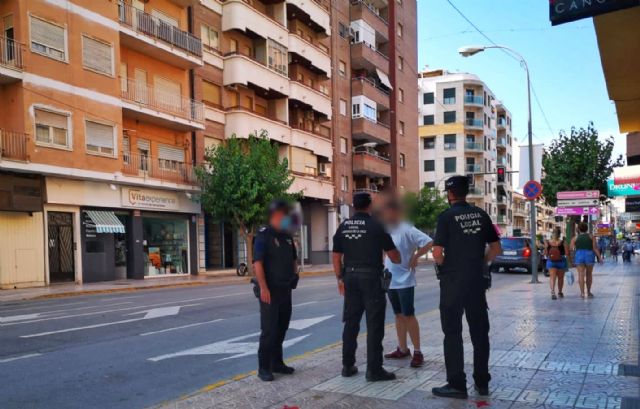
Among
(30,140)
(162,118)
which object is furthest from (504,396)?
(162,118)

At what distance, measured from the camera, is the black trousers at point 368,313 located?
5.37 metres

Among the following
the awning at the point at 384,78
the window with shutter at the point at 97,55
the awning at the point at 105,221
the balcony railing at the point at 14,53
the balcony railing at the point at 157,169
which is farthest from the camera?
the awning at the point at 384,78

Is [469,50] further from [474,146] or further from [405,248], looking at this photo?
[474,146]

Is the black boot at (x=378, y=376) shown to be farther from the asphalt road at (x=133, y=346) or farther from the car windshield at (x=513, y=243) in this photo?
the car windshield at (x=513, y=243)

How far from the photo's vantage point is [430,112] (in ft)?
244

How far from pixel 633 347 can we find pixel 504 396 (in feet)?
10.0

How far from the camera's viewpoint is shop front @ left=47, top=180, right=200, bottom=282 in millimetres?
22750

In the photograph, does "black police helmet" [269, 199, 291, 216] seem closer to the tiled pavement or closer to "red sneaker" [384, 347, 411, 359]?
the tiled pavement

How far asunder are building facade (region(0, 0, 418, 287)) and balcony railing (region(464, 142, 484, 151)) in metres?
32.7

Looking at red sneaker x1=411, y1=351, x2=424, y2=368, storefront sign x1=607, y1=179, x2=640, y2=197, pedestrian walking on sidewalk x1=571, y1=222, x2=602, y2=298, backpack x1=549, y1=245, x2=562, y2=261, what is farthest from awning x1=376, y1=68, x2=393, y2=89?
red sneaker x1=411, y1=351, x2=424, y2=368

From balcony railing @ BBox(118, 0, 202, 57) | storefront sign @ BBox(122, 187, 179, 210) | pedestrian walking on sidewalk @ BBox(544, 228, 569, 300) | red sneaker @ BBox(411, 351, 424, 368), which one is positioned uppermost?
balcony railing @ BBox(118, 0, 202, 57)

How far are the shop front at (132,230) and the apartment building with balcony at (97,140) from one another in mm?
51

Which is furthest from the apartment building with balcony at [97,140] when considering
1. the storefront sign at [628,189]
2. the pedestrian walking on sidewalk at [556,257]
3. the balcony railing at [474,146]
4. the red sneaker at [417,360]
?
the balcony railing at [474,146]

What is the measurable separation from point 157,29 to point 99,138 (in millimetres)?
6259
